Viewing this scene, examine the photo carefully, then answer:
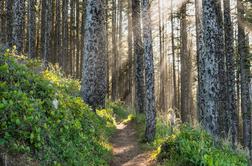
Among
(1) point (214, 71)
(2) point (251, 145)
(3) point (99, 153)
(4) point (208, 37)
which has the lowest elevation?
(2) point (251, 145)

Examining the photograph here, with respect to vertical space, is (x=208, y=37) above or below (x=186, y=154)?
above

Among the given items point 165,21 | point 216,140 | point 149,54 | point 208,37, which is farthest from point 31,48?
point 165,21

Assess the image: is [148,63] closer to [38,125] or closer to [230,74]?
[38,125]

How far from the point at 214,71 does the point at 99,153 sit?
455cm

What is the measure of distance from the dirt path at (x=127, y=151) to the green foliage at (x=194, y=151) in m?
0.66

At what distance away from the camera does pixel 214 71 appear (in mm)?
10664

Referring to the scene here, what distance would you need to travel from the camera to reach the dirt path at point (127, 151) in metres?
9.20

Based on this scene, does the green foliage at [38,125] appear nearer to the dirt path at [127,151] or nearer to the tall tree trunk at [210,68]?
the dirt path at [127,151]

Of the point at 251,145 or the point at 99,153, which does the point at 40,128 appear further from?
the point at 251,145

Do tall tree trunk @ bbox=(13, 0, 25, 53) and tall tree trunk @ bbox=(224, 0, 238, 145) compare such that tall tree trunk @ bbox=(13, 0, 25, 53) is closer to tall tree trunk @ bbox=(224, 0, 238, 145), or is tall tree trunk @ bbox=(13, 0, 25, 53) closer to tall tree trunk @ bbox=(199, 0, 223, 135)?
tall tree trunk @ bbox=(199, 0, 223, 135)

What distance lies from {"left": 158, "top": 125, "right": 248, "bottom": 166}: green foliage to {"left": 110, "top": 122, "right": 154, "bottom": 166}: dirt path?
662 mm

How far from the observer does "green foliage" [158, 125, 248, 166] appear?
7.08 metres

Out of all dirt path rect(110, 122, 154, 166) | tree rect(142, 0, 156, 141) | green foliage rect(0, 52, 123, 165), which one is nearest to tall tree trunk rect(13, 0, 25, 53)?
dirt path rect(110, 122, 154, 166)

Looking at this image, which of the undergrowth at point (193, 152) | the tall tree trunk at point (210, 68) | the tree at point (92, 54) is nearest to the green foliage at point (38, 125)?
the undergrowth at point (193, 152)
